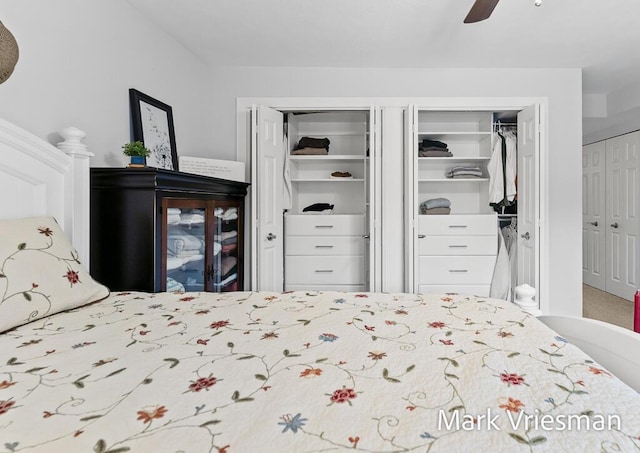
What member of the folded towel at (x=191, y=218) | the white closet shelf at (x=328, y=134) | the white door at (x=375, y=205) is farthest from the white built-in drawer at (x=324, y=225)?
the folded towel at (x=191, y=218)

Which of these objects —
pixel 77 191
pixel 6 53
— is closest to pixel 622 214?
pixel 77 191

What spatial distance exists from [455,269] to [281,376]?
9.39 ft

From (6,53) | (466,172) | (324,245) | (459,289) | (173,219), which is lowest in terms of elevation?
(459,289)

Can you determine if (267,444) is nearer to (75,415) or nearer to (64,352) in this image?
(75,415)

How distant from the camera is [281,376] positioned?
0.67m

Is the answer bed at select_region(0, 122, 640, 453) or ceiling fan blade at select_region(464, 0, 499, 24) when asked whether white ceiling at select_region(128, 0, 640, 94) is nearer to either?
ceiling fan blade at select_region(464, 0, 499, 24)

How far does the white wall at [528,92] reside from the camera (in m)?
3.15

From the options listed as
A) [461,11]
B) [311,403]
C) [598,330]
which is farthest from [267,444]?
[461,11]

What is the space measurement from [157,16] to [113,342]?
235cm

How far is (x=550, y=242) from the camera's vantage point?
3170mm

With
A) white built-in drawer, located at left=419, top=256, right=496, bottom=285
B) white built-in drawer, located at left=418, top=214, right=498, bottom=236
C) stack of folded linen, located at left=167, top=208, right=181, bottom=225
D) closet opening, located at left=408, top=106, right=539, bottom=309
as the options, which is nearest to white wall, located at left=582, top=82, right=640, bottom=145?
closet opening, located at left=408, top=106, right=539, bottom=309

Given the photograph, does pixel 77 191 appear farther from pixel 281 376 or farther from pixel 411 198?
pixel 411 198

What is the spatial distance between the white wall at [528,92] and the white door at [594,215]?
209 centimetres

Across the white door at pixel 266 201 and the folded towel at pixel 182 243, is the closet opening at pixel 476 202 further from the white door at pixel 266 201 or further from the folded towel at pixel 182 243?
the folded towel at pixel 182 243
